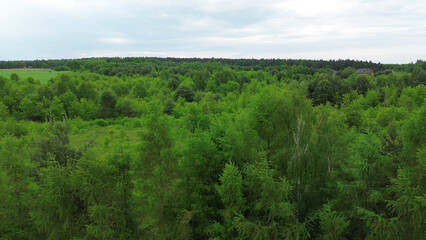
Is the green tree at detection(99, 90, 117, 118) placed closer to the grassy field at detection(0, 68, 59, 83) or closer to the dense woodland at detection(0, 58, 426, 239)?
the dense woodland at detection(0, 58, 426, 239)

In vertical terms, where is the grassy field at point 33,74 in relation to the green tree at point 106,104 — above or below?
above

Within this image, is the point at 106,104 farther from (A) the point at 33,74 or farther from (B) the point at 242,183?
(A) the point at 33,74

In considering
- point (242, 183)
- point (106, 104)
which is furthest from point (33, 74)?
point (242, 183)

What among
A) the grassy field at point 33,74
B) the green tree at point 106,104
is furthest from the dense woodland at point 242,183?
the grassy field at point 33,74

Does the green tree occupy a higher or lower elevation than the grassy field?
lower

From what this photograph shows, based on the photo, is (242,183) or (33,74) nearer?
(242,183)

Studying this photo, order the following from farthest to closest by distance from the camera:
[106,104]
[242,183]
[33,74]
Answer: [33,74], [106,104], [242,183]

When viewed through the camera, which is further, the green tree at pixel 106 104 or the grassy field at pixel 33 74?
the grassy field at pixel 33 74

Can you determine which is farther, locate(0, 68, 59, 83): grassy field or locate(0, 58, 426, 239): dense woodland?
locate(0, 68, 59, 83): grassy field

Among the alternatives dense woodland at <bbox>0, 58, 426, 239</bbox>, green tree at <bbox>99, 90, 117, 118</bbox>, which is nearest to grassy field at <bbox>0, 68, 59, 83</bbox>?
green tree at <bbox>99, 90, 117, 118</bbox>

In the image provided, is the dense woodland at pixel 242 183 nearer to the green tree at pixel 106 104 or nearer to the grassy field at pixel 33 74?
the green tree at pixel 106 104

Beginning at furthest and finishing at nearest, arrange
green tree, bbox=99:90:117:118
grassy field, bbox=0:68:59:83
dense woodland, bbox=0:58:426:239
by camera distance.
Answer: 1. grassy field, bbox=0:68:59:83
2. green tree, bbox=99:90:117:118
3. dense woodland, bbox=0:58:426:239
